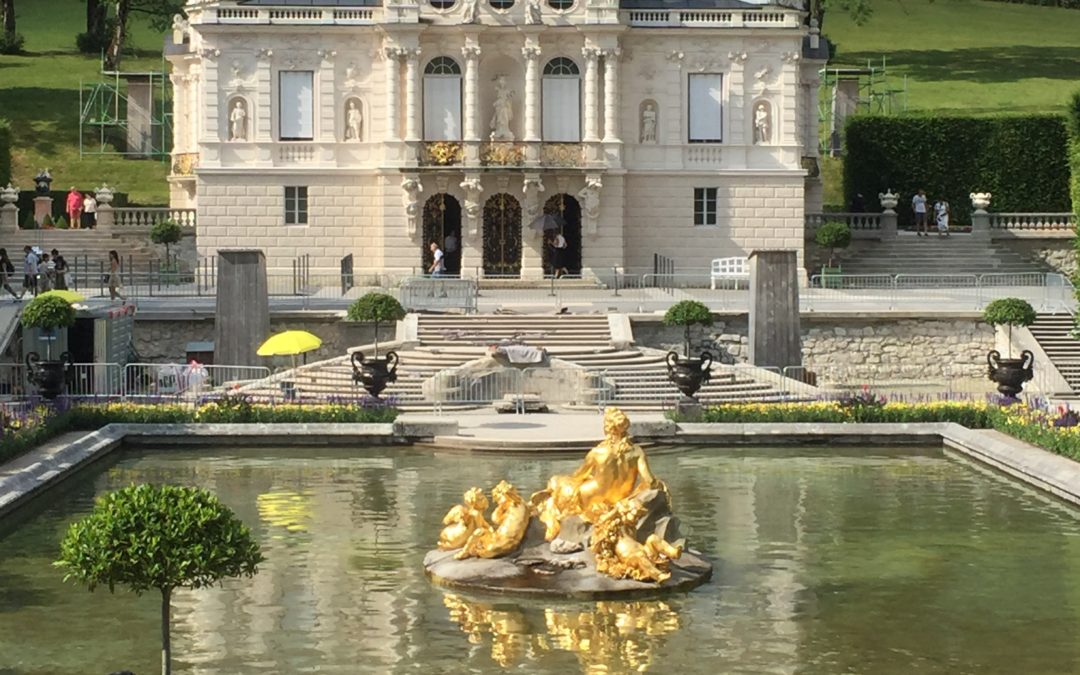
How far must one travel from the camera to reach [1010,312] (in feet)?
172

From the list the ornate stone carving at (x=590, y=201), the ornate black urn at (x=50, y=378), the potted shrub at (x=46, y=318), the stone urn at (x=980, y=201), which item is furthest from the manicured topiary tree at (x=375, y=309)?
the stone urn at (x=980, y=201)

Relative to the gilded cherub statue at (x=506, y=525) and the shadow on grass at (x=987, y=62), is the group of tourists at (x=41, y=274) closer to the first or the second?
the gilded cherub statue at (x=506, y=525)

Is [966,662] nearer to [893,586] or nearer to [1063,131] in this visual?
[893,586]

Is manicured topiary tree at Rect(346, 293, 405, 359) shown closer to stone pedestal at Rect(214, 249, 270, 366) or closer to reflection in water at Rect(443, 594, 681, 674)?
stone pedestal at Rect(214, 249, 270, 366)

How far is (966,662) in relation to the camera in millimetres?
25141

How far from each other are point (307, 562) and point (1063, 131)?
50732 mm

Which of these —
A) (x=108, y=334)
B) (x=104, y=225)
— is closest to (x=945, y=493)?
(x=108, y=334)

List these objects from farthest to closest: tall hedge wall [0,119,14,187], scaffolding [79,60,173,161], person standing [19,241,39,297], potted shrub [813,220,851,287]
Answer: scaffolding [79,60,173,161] < tall hedge wall [0,119,14,187] < potted shrub [813,220,851,287] < person standing [19,241,39,297]

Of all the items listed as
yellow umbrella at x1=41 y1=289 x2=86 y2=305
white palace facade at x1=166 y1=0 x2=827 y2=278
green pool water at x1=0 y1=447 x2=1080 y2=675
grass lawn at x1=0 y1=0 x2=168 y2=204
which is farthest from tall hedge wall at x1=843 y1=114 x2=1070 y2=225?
green pool water at x1=0 y1=447 x2=1080 y2=675

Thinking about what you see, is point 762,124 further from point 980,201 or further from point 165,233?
point 165,233

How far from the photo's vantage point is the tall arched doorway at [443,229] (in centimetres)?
6762

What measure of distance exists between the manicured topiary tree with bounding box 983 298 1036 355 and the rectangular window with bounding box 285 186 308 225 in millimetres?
23557

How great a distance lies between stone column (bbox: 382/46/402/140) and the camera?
66.3m

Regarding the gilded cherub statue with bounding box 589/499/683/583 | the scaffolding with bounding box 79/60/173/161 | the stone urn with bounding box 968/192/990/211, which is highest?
the scaffolding with bounding box 79/60/173/161
